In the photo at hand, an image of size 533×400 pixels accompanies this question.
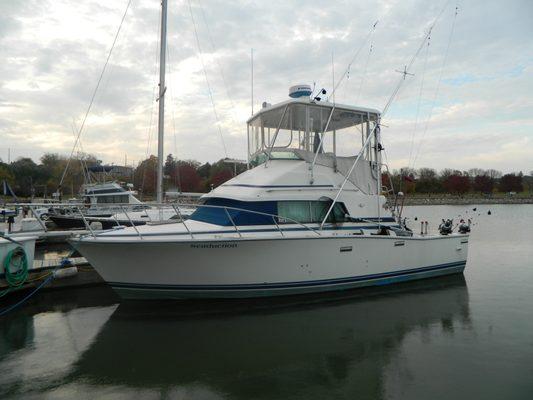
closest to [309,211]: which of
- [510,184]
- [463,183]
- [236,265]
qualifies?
[236,265]

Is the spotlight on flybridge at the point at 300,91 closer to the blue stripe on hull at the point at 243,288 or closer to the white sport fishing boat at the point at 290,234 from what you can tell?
the white sport fishing boat at the point at 290,234

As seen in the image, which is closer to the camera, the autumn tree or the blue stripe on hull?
the blue stripe on hull

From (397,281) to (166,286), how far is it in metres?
5.95

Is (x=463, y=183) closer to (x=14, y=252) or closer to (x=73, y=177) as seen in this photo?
(x=73, y=177)

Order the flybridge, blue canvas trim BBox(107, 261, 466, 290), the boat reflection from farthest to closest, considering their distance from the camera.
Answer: the flybridge → blue canvas trim BBox(107, 261, 466, 290) → the boat reflection

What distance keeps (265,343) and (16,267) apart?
19.3 feet

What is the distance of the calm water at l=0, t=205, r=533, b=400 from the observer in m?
5.20

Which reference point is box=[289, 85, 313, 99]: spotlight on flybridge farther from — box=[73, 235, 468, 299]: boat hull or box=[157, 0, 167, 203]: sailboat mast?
box=[157, 0, 167, 203]: sailboat mast

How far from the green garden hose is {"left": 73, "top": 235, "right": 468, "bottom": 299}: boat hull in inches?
78.6

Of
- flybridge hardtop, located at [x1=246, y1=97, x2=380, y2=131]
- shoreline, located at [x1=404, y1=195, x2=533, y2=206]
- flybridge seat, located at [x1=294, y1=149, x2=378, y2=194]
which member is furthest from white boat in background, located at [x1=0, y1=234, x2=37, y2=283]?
shoreline, located at [x1=404, y1=195, x2=533, y2=206]

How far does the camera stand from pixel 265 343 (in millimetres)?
6641

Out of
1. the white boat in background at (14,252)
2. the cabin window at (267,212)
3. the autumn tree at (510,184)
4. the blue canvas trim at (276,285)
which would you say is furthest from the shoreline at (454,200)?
the white boat in background at (14,252)

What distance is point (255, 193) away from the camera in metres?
8.87

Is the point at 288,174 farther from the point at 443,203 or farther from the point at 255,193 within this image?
the point at 443,203
